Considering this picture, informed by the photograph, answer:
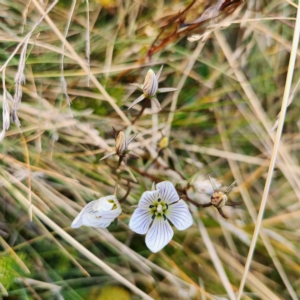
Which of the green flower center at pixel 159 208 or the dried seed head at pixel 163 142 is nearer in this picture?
the green flower center at pixel 159 208

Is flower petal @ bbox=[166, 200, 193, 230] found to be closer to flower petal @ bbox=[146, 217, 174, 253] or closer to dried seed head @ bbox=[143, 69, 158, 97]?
flower petal @ bbox=[146, 217, 174, 253]

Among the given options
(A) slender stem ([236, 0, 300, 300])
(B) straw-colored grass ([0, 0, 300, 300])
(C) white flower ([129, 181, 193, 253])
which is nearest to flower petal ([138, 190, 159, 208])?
(C) white flower ([129, 181, 193, 253])

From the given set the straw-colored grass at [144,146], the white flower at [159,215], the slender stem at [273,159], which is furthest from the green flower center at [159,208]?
the slender stem at [273,159]

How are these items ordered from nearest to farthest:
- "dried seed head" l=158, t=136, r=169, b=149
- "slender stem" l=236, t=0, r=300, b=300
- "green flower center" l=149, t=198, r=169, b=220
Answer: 1. "slender stem" l=236, t=0, r=300, b=300
2. "green flower center" l=149, t=198, r=169, b=220
3. "dried seed head" l=158, t=136, r=169, b=149

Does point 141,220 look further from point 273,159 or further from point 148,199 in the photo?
point 273,159

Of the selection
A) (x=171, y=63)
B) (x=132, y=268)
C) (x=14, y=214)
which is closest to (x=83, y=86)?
(x=171, y=63)

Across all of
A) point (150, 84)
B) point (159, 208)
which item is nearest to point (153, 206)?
point (159, 208)

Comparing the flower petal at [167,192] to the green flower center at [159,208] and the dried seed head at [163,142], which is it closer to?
the green flower center at [159,208]
